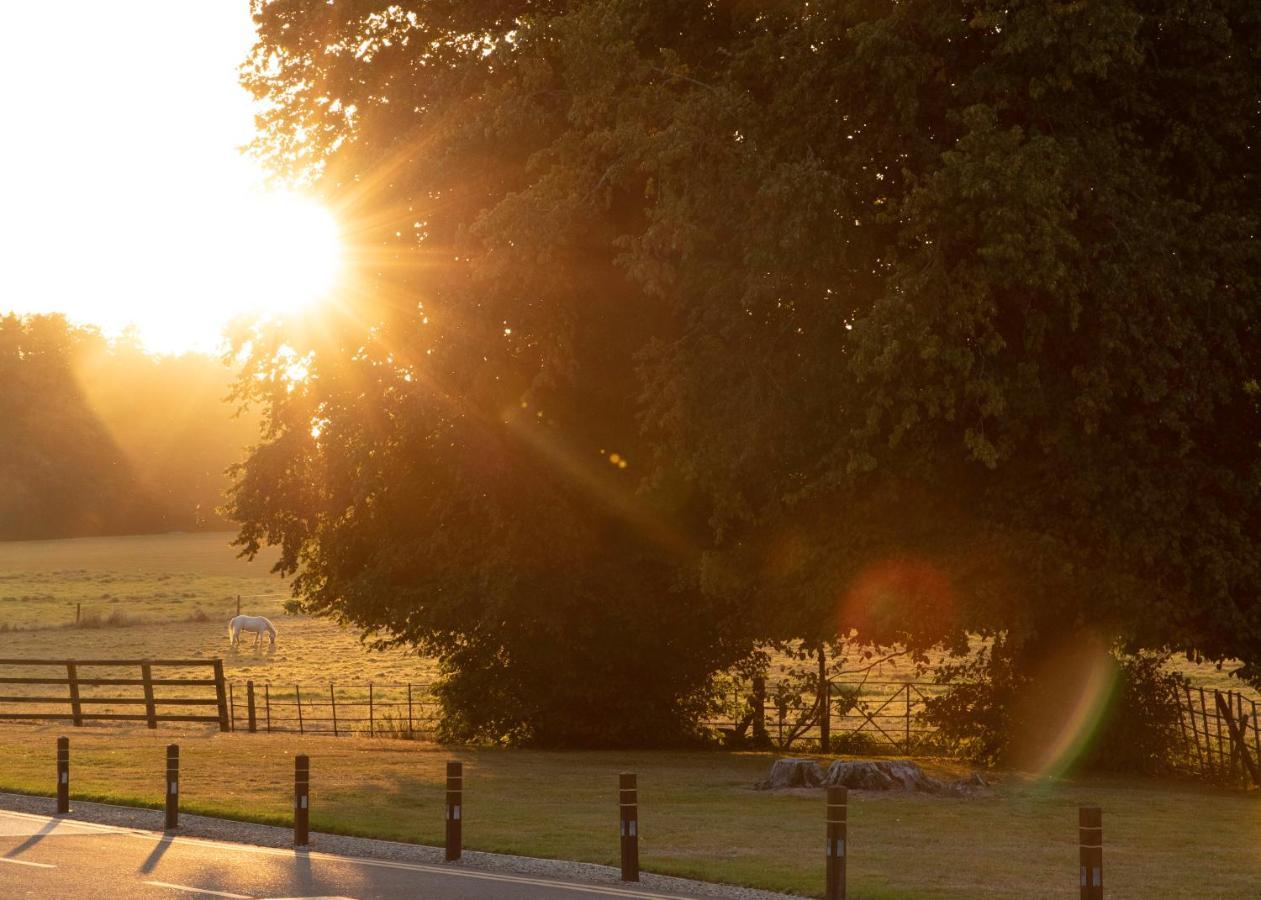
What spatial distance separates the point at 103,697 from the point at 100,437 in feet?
285

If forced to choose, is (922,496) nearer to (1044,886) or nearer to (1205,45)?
(1205,45)

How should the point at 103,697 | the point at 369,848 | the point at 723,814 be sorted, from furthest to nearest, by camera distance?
1. the point at 103,697
2. the point at 723,814
3. the point at 369,848

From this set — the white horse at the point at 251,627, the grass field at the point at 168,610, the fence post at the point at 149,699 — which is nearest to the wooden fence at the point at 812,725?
the grass field at the point at 168,610

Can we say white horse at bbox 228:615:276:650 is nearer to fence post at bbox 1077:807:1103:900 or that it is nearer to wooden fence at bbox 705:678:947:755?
wooden fence at bbox 705:678:947:755

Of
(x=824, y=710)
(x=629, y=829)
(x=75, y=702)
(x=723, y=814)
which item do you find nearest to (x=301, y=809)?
(x=629, y=829)

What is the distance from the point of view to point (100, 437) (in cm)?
A: 13125

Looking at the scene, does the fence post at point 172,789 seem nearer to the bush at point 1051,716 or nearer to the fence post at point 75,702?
the bush at point 1051,716

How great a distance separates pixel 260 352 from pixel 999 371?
14051mm

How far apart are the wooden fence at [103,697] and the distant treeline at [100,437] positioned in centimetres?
6924

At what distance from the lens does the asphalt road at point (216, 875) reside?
14125 mm

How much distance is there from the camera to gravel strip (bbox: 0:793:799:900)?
15008mm

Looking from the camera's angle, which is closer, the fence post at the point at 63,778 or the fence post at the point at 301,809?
the fence post at the point at 301,809

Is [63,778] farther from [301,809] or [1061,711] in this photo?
[1061,711]

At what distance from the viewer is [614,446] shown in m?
31.5
